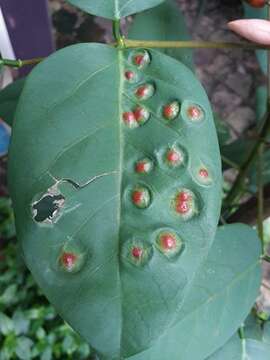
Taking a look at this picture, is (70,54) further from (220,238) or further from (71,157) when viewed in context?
(220,238)

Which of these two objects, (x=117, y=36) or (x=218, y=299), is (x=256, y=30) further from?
(x=218, y=299)

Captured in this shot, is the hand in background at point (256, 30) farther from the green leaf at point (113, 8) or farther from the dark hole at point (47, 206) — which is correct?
the dark hole at point (47, 206)

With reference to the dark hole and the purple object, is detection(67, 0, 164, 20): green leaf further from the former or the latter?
the purple object

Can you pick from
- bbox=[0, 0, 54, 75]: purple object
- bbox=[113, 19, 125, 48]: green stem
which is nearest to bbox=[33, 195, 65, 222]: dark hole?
bbox=[113, 19, 125, 48]: green stem

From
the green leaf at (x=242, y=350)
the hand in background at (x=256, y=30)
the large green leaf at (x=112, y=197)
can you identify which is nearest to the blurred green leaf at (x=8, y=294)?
the green leaf at (x=242, y=350)

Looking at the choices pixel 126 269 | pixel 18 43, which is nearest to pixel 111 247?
pixel 126 269

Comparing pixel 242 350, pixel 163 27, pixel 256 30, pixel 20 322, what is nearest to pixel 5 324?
pixel 20 322
